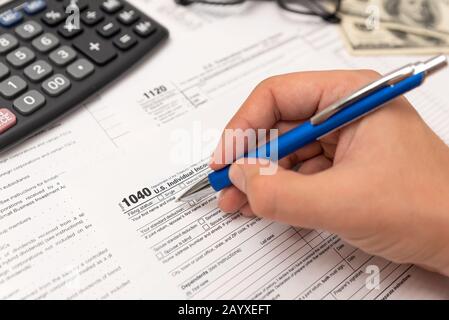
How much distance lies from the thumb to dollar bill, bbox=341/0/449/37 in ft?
0.94

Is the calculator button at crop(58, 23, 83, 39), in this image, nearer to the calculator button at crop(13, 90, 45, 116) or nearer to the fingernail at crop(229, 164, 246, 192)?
the calculator button at crop(13, 90, 45, 116)

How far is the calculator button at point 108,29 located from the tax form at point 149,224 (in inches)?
1.6

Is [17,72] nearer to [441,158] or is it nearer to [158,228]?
[158,228]

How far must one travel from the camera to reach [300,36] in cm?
48

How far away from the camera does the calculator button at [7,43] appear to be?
40cm

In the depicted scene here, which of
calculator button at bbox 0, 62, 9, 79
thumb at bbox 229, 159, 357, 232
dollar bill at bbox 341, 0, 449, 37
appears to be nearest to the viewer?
thumb at bbox 229, 159, 357, 232

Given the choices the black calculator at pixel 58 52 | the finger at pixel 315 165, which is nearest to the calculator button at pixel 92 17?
the black calculator at pixel 58 52

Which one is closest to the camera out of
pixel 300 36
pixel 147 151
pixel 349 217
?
pixel 349 217

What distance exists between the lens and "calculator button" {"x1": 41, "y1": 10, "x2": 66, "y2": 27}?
0.42 m

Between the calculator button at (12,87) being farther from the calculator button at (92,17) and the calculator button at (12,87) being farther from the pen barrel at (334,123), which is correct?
the pen barrel at (334,123)

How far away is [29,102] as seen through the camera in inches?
14.7

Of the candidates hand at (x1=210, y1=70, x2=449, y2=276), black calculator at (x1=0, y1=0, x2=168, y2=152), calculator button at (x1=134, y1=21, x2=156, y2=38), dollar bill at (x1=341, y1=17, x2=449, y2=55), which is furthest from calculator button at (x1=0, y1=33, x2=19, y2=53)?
dollar bill at (x1=341, y1=17, x2=449, y2=55)
